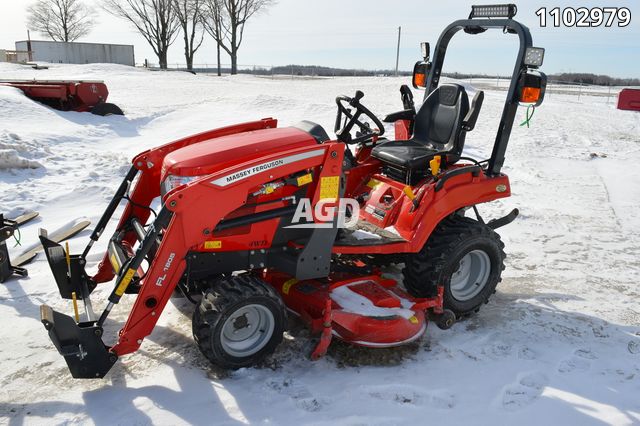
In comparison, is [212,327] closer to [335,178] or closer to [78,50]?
[335,178]

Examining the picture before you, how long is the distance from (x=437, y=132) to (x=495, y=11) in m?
1.09

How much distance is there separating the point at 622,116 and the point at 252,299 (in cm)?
1788

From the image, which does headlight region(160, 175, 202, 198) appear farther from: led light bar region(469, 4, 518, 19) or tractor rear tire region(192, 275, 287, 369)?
led light bar region(469, 4, 518, 19)

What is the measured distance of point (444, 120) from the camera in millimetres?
4703

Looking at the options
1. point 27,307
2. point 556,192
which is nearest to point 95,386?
point 27,307

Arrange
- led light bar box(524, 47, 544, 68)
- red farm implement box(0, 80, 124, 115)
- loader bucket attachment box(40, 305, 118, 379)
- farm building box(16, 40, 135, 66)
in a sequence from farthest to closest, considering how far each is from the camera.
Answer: farm building box(16, 40, 135, 66) < red farm implement box(0, 80, 124, 115) < led light bar box(524, 47, 544, 68) < loader bucket attachment box(40, 305, 118, 379)

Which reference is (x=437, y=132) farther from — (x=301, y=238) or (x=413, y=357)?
(x=413, y=357)

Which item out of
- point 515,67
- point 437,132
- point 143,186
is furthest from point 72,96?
point 515,67

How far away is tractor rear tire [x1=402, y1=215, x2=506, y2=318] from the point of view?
4.03 metres

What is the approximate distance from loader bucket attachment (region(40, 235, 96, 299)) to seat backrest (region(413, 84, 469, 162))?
10.0ft

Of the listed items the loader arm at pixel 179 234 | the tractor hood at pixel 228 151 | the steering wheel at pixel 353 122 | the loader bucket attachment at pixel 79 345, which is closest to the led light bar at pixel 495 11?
the steering wheel at pixel 353 122

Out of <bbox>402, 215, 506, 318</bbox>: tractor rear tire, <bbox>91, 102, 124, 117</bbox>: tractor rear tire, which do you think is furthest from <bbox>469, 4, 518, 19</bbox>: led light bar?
<bbox>91, 102, 124, 117</bbox>: tractor rear tire

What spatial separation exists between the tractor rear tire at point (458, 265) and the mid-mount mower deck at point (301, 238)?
11mm

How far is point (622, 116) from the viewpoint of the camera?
1742 centimetres
